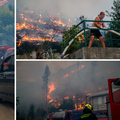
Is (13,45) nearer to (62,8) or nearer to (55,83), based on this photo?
(55,83)

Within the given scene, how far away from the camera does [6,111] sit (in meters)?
3.97

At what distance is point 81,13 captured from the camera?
5398 mm

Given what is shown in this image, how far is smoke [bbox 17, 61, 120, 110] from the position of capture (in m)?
4.24

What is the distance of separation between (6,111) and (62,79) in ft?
5.79

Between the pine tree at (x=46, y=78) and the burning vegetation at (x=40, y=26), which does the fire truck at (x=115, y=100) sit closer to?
the pine tree at (x=46, y=78)

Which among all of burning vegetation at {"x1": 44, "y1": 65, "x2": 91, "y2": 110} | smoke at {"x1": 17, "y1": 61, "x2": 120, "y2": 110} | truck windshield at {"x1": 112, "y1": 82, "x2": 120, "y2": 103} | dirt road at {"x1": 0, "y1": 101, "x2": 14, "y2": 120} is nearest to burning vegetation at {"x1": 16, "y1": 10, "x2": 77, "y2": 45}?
smoke at {"x1": 17, "y1": 61, "x2": 120, "y2": 110}

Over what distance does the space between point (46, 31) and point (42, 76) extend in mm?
1639

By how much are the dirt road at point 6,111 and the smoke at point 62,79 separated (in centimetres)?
27

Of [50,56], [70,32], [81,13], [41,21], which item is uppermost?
[81,13]

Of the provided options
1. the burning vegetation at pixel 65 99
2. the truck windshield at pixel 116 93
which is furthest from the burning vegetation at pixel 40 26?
the truck windshield at pixel 116 93

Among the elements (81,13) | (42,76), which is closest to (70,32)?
(81,13)

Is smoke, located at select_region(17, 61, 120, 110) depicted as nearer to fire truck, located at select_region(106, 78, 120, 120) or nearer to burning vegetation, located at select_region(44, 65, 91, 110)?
burning vegetation, located at select_region(44, 65, 91, 110)

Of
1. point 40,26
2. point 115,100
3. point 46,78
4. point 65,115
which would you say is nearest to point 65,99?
point 65,115

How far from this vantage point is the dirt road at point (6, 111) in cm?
393
